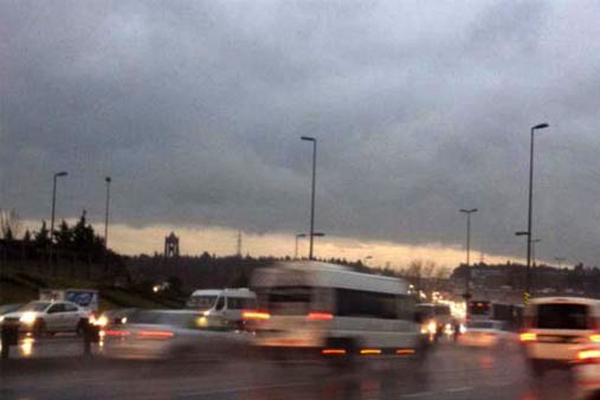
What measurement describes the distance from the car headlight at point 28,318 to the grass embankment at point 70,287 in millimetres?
20880

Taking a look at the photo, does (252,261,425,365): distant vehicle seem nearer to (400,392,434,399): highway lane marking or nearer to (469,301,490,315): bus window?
(400,392,434,399): highway lane marking

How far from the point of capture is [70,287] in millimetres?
75250

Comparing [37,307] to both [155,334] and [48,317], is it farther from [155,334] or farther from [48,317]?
[155,334]

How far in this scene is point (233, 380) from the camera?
2483cm

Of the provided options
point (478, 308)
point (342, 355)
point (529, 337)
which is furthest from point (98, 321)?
point (478, 308)

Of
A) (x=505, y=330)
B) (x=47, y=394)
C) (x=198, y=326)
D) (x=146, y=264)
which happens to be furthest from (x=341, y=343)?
(x=146, y=264)

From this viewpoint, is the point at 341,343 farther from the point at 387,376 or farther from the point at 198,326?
the point at 198,326

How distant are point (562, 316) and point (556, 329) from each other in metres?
0.44

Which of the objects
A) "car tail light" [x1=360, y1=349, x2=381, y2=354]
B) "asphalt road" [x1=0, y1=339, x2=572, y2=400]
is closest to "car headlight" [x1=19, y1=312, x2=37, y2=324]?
"asphalt road" [x1=0, y1=339, x2=572, y2=400]

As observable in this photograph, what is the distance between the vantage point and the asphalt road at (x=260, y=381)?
21078 millimetres

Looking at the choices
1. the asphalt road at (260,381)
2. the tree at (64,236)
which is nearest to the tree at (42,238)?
the tree at (64,236)

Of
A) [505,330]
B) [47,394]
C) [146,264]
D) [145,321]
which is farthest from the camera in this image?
[146,264]

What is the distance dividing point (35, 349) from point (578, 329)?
18222 mm

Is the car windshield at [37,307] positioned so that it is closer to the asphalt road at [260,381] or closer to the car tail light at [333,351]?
the asphalt road at [260,381]
